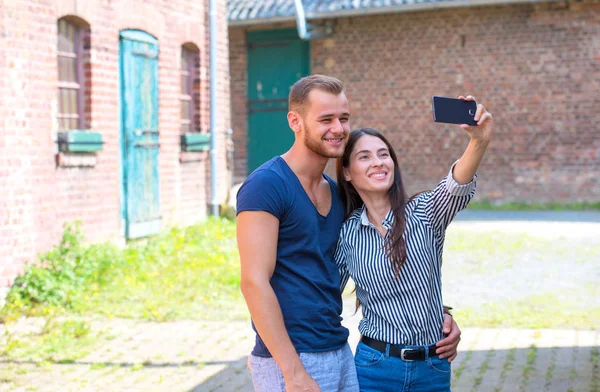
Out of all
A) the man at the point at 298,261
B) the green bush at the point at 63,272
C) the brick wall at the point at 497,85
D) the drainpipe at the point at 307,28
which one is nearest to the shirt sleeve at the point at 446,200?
the man at the point at 298,261

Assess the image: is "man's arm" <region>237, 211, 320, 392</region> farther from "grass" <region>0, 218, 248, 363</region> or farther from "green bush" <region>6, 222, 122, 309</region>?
"green bush" <region>6, 222, 122, 309</region>

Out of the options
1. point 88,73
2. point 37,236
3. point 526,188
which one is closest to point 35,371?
point 37,236

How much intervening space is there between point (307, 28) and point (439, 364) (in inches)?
595

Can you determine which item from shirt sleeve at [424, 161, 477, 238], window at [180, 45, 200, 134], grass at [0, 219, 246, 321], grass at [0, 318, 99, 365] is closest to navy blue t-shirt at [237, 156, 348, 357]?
shirt sleeve at [424, 161, 477, 238]

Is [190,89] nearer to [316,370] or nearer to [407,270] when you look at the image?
[407,270]

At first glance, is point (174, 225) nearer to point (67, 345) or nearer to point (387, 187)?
point (67, 345)

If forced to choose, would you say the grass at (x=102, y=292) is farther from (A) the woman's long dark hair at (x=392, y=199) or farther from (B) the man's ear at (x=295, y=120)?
(B) the man's ear at (x=295, y=120)

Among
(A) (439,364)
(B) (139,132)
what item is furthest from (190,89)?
(A) (439,364)

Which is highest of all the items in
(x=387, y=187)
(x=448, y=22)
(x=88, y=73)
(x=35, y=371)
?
(x=448, y=22)

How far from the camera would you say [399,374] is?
3.32m

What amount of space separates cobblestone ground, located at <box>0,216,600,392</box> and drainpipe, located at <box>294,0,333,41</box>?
10.1m

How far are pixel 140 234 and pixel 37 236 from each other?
237 cm

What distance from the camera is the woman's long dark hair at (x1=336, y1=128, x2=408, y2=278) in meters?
3.31

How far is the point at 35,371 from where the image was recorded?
6.57m
